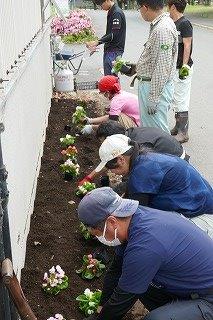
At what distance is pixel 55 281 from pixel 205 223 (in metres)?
→ 1.20

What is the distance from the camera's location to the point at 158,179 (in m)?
3.49

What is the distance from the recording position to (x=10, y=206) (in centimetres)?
334

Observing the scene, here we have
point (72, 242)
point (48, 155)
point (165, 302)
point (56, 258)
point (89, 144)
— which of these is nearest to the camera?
point (165, 302)

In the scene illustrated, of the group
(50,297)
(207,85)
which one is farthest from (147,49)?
(207,85)

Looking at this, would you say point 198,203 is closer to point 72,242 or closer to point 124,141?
point 124,141

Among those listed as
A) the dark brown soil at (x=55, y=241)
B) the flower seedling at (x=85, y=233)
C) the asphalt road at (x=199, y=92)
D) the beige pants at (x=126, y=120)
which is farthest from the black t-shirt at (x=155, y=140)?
the asphalt road at (x=199, y=92)

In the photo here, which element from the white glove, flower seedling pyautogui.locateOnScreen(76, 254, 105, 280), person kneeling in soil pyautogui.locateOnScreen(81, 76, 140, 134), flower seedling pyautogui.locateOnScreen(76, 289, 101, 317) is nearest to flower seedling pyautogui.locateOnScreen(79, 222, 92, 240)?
flower seedling pyautogui.locateOnScreen(76, 254, 105, 280)

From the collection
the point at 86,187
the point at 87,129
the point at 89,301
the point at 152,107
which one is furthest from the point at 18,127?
the point at 87,129

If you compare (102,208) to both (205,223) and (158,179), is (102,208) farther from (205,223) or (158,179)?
(205,223)

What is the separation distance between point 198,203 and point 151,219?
110cm

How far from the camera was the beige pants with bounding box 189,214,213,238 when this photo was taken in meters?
3.64

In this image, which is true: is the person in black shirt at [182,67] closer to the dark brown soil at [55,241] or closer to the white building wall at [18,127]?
the dark brown soil at [55,241]

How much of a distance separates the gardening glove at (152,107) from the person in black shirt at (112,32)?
10.5 ft

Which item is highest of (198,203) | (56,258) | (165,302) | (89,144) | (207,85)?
(198,203)
